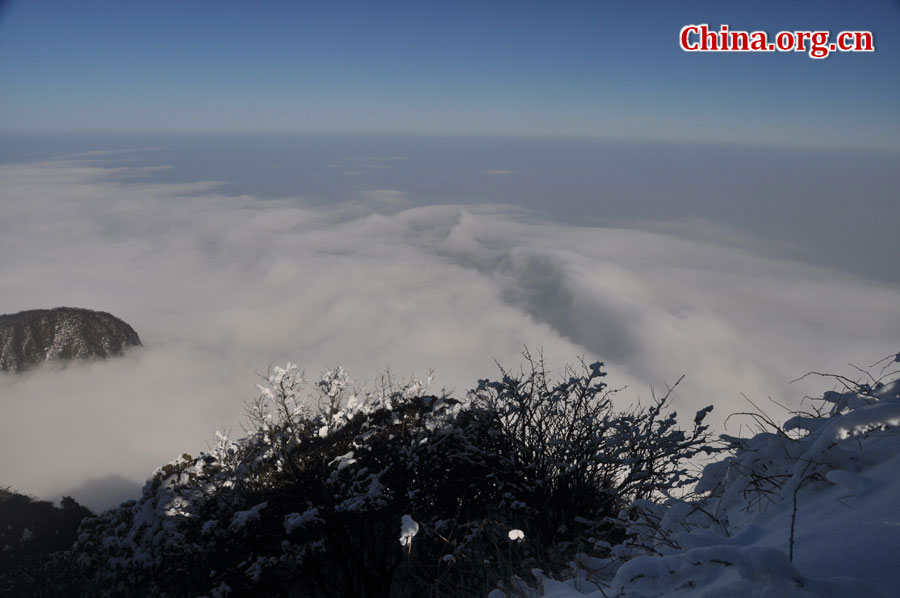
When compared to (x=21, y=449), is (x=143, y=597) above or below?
above

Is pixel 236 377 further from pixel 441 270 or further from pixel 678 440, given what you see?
pixel 678 440

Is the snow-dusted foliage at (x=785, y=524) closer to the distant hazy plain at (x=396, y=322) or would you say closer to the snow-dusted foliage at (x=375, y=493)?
the snow-dusted foliage at (x=375, y=493)

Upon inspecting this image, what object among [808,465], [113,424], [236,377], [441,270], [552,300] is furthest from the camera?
[441,270]

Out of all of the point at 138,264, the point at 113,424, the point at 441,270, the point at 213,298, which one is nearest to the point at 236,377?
the point at 113,424

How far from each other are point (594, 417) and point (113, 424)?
347ft

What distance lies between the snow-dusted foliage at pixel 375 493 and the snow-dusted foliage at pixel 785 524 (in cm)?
331

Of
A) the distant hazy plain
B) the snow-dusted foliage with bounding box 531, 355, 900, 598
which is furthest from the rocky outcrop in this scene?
the snow-dusted foliage with bounding box 531, 355, 900, 598

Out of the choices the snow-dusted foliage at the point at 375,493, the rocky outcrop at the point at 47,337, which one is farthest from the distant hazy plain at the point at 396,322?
the snow-dusted foliage at the point at 375,493

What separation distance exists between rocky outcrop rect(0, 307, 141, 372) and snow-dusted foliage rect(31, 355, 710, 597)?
343 ft

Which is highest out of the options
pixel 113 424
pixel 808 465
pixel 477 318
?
pixel 808 465

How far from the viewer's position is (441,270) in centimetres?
16838

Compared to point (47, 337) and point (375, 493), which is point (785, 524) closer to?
point (375, 493)

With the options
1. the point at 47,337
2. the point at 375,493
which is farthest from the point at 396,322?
the point at 375,493

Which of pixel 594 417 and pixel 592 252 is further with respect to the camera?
pixel 592 252
